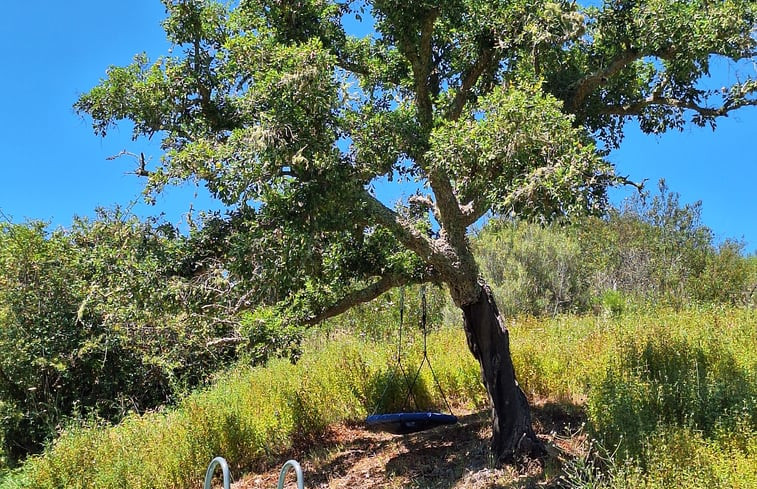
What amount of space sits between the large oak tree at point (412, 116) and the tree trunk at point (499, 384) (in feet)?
0.06

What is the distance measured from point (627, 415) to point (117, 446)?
5328mm

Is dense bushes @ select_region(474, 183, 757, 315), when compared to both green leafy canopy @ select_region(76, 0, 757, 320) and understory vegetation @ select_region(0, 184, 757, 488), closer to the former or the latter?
understory vegetation @ select_region(0, 184, 757, 488)

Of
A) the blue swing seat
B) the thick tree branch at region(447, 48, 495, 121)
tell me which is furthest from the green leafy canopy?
the blue swing seat

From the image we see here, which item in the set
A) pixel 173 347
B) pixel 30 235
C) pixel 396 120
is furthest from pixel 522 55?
pixel 30 235

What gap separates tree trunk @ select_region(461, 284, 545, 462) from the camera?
571cm

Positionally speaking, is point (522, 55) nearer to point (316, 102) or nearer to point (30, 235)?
point (316, 102)

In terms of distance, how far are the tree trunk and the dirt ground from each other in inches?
6.7

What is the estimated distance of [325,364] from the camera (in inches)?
349

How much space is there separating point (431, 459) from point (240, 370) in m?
3.75

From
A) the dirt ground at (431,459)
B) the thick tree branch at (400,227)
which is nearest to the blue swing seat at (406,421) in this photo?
the dirt ground at (431,459)

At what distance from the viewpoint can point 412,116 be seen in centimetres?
512

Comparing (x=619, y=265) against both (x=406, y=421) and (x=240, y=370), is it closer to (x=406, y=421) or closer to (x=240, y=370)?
(x=240, y=370)

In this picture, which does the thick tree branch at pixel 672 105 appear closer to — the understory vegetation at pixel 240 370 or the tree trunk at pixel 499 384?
the understory vegetation at pixel 240 370

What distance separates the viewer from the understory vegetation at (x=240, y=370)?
15.7 feet
